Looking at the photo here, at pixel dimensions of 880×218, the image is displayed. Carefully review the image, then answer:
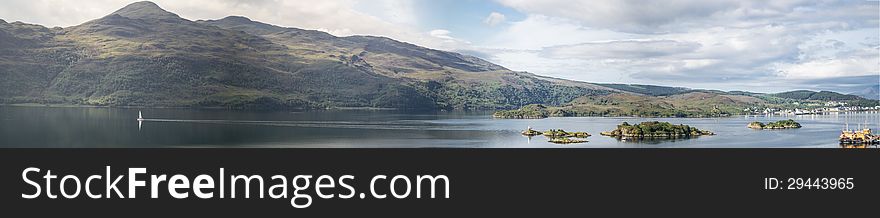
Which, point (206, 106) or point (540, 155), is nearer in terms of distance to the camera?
point (540, 155)

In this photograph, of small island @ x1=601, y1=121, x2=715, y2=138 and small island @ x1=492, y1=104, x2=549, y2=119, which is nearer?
small island @ x1=601, y1=121, x2=715, y2=138

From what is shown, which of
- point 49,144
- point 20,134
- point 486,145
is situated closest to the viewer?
point 49,144

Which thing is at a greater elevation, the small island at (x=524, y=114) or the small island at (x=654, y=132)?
the small island at (x=524, y=114)

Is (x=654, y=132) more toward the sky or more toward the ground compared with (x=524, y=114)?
more toward the ground

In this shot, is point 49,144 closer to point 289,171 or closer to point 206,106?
point 289,171

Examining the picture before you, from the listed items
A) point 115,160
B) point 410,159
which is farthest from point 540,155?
point 115,160

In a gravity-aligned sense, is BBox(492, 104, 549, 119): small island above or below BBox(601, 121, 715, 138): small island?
above

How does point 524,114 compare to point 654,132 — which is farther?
point 524,114

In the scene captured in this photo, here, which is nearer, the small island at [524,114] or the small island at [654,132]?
the small island at [654,132]

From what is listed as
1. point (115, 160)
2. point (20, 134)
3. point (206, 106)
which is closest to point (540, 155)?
point (115, 160)

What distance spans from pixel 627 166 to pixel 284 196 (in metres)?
11.5

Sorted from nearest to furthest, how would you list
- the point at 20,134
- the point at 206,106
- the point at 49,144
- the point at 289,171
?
1. the point at 289,171
2. the point at 49,144
3. the point at 20,134
4. the point at 206,106

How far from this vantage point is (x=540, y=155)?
28281 mm

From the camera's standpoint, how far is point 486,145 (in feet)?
248
